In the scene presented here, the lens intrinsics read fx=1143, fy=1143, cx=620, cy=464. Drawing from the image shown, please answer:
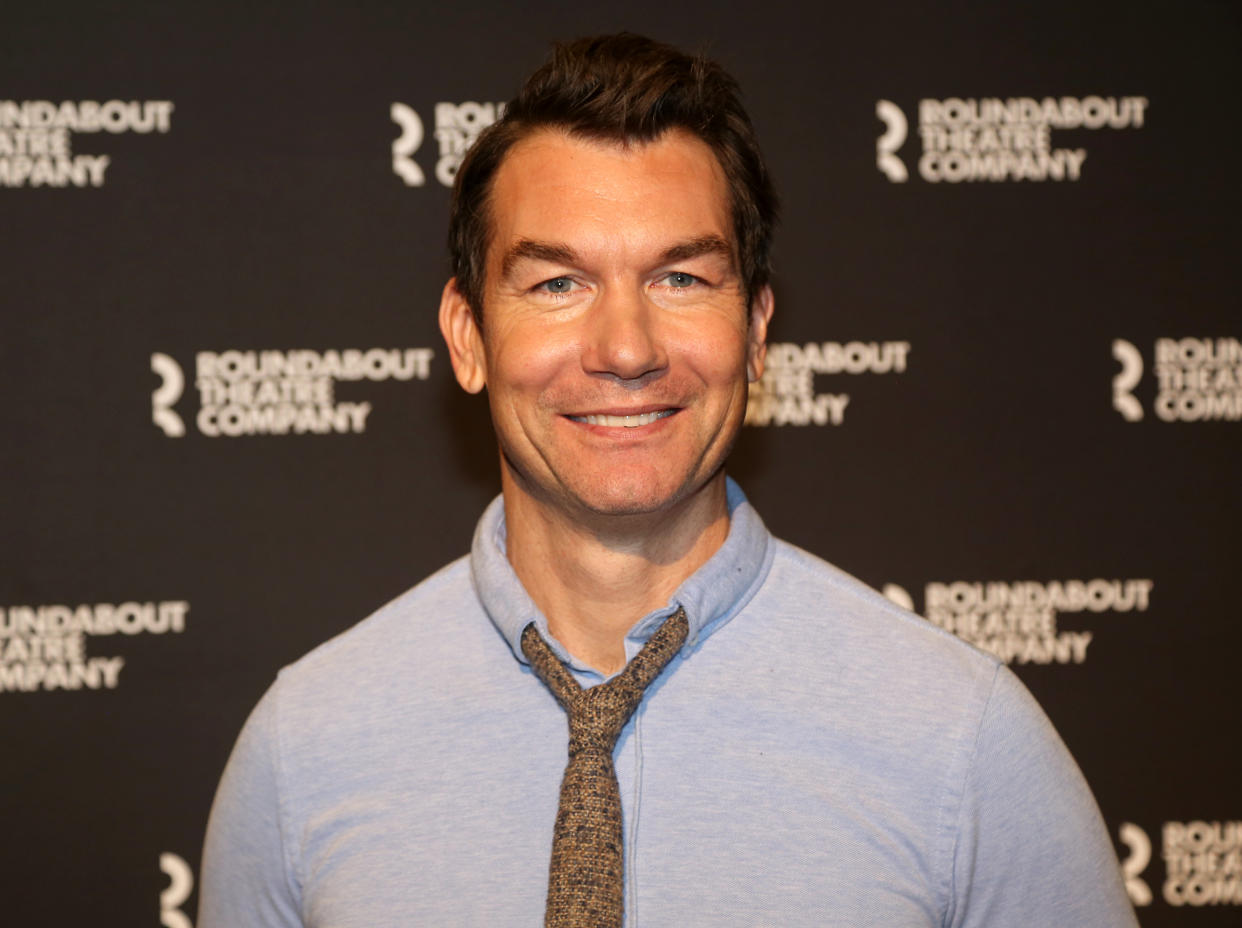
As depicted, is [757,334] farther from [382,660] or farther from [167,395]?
[167,395]

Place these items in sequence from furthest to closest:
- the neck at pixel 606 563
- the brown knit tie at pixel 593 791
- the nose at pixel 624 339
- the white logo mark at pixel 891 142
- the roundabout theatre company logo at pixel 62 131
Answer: the white logo mark at pixel 891 142 → the roundabout theatre company logo at pixel 62 131 → the neck at pixel 606 563 → the nose at pixel 624 339 → the brown knit tie at pixel 593 791

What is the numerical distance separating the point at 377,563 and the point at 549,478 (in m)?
0.97

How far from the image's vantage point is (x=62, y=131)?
220 cm

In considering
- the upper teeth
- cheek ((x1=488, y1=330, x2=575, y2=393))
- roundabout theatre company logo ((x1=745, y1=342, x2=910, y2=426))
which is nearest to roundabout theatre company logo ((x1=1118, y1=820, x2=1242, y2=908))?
roundabout theatre company logo ((x1=745, y1=342, x2=910, y2=426))

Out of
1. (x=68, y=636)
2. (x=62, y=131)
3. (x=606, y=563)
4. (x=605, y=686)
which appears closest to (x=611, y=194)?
(x=606, y=563)

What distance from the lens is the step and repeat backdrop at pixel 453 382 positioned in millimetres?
2221

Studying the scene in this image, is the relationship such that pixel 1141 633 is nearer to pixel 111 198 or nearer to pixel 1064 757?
pixel 1064 757

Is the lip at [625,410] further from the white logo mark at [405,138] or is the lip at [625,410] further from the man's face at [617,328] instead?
the white logo mark at [405,138]

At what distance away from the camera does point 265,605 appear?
2260 mm

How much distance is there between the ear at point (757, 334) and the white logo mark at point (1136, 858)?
1.45 metres

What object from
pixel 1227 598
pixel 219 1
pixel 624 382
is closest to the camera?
pixel 624 382

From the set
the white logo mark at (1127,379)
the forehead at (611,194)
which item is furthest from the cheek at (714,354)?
the white logo mark at (1127,379)

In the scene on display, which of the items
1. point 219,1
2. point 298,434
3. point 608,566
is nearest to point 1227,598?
point 608,566

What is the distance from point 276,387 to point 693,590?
120 cm
